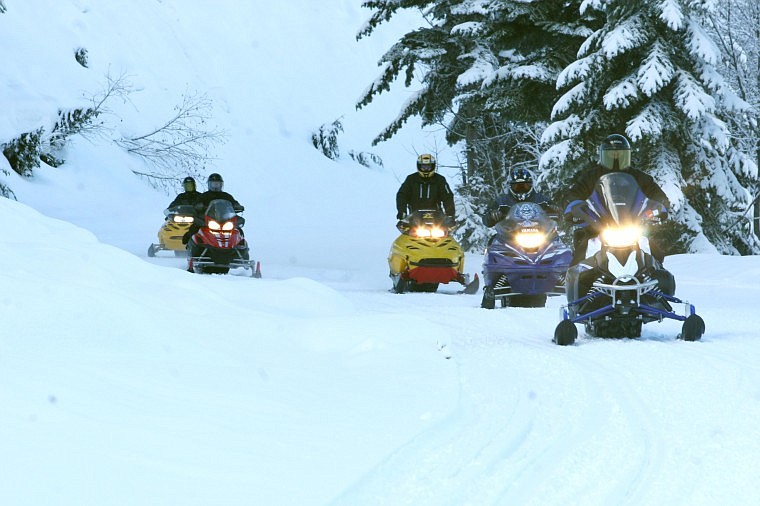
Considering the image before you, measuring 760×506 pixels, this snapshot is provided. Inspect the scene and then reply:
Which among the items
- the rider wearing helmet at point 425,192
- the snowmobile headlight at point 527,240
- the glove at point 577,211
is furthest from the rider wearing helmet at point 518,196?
the glove at point 577,211

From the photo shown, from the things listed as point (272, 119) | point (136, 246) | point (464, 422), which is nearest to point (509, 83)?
point (136, 246)

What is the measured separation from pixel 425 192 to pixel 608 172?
6.50m

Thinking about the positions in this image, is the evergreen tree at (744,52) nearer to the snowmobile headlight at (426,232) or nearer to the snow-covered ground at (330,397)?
the snowmobile headlight at (426,232)

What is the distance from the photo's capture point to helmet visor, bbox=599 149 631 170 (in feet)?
27.2

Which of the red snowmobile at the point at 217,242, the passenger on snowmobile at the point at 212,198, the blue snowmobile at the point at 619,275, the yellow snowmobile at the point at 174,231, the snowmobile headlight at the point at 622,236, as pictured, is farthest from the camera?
the yellow snowmobile at the point at 174,231

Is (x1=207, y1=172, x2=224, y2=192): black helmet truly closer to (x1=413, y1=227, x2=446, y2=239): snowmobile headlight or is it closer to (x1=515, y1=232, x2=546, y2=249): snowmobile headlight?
(x1=413, y1=227, x2=446, y2=239): snowmobile headlight

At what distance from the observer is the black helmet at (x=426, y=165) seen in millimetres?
14586

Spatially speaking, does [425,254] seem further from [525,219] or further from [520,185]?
[525,219]

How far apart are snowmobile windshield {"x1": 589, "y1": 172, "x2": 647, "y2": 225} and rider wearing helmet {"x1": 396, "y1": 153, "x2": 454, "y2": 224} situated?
665cm

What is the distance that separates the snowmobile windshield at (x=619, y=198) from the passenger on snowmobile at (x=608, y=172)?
0.17m

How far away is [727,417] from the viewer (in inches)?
189

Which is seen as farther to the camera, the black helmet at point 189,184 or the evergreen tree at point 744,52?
the evergreen tree at point 744,52

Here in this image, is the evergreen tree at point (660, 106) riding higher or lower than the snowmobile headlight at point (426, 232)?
higher

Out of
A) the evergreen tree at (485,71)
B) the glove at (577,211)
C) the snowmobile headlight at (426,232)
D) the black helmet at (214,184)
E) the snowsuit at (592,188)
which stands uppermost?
the evergreen tree at (485,71)
